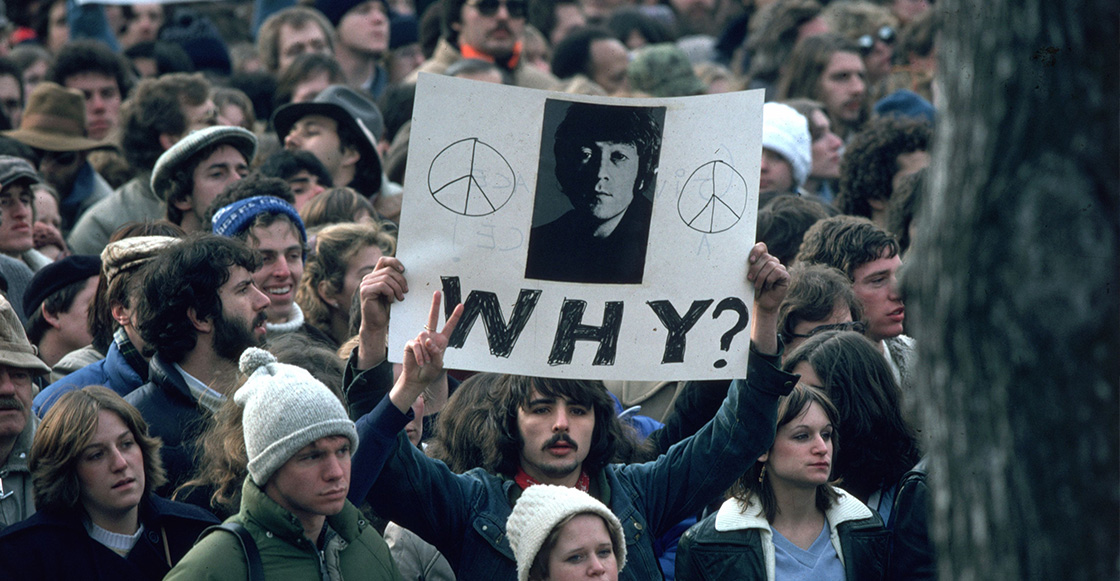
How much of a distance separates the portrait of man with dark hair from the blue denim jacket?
0.53 metres

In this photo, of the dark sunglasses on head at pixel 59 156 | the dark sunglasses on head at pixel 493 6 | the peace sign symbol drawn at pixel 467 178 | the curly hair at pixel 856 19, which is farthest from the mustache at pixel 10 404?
the curly hair at pixel 856 19

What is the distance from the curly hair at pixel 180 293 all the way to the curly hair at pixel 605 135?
4.82ft

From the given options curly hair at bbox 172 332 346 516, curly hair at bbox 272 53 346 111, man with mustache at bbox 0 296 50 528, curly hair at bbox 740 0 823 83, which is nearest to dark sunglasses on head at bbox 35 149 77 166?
curly hair at bbox 272 53 346 111

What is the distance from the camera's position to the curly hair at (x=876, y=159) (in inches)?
293

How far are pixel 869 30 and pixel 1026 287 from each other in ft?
33.1

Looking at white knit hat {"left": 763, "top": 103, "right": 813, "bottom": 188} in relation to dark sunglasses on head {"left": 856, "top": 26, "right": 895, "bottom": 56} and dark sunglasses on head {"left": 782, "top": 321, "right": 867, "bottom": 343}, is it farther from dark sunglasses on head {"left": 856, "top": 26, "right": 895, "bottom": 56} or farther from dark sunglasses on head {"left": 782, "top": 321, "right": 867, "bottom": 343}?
dark sunglasses on head {"left": 856, "top": 26, "right": 895, "bottom": 56}

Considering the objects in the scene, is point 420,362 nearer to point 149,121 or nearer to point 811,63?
point 149,121

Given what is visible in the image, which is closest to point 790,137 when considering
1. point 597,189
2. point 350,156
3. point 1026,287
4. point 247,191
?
point 350,156

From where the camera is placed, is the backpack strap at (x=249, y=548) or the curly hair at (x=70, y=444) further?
the curly hair at (x=70, y=444)

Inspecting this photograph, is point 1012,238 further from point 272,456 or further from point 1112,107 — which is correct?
point 272,456

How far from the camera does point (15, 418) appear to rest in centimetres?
448

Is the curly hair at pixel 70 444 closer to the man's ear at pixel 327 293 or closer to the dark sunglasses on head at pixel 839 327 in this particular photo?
the man's ear at pixel 327 293

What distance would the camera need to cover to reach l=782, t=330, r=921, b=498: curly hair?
15.8ft

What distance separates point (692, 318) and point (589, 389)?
51 cm
